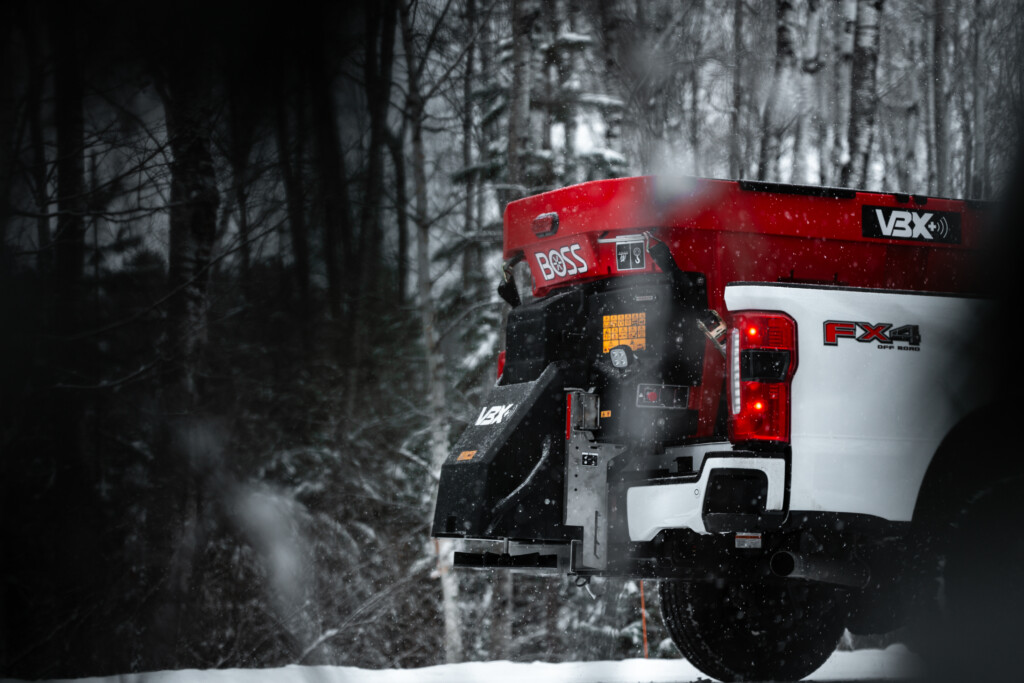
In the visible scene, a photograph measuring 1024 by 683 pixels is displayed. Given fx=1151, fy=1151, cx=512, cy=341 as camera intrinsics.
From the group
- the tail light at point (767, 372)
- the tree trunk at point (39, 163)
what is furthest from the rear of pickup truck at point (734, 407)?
the tree trunk at point (39, 163)

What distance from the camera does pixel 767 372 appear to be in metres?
4.95

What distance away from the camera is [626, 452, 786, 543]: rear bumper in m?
4.93

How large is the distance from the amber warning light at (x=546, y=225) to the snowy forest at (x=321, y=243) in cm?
703

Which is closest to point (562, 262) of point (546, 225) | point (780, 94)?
point (546, 225)

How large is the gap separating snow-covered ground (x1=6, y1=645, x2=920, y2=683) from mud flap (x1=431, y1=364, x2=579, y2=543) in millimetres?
869

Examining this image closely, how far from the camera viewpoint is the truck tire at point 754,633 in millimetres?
6168

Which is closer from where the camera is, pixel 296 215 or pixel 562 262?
pixel 562 262

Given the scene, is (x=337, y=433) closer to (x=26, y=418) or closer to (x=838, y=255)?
(x=26, y=418)

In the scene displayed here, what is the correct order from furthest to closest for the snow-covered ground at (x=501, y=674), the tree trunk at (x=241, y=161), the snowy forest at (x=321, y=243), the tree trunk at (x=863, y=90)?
1. the tree trunk at (x=241, y=161)
2. the tree trunk at (x=863, y=90)
3. the snowy forest at (x=321, y=243)
4. the snow-covered ground at (x=501, y=674)

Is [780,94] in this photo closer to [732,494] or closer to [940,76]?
[940,76]

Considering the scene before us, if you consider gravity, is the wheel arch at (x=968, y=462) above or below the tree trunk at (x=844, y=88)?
below

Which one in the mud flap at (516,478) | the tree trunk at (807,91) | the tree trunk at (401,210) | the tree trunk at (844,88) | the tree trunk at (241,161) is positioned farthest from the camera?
the tree trunk at (401,210)

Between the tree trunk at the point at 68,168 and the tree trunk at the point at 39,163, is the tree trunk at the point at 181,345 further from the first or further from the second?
the tree trunk at the point at 39,163

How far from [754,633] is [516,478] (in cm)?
160
